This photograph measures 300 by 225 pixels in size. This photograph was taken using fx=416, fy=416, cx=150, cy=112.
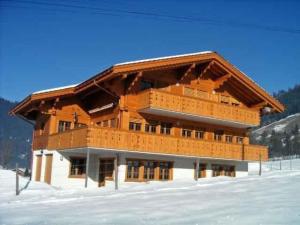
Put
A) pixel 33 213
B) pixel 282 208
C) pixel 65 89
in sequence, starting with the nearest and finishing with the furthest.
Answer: pixel 282 208, pixel 33 213, pixel 65 89

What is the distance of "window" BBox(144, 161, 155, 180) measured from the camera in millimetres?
25438

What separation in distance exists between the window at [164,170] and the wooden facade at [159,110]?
172cm

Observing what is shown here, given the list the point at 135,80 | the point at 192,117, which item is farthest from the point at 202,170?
the point at 135,80

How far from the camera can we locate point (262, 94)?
99.9ft

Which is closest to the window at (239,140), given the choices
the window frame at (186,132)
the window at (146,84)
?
the window frame at (186,132)

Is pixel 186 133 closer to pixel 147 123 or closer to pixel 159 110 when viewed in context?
pixel 147 123

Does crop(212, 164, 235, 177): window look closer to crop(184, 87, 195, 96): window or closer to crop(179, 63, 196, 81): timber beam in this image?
crop(184, 87, 195, 96): window

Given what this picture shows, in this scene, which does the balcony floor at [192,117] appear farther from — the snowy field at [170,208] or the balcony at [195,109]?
the snowy field at [170,208]

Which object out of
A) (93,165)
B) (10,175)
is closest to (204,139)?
(93,165)

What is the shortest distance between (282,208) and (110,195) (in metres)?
8.24

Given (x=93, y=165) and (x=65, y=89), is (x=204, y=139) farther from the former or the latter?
(x=65, y=89)

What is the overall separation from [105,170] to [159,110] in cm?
522

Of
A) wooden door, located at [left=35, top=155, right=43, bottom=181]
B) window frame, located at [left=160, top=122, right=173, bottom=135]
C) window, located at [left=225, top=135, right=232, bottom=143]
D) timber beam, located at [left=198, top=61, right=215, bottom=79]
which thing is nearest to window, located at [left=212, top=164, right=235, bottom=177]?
window, located at [left=225, top=135, right=232, bottom=143]

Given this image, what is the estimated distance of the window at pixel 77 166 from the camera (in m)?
25.6
